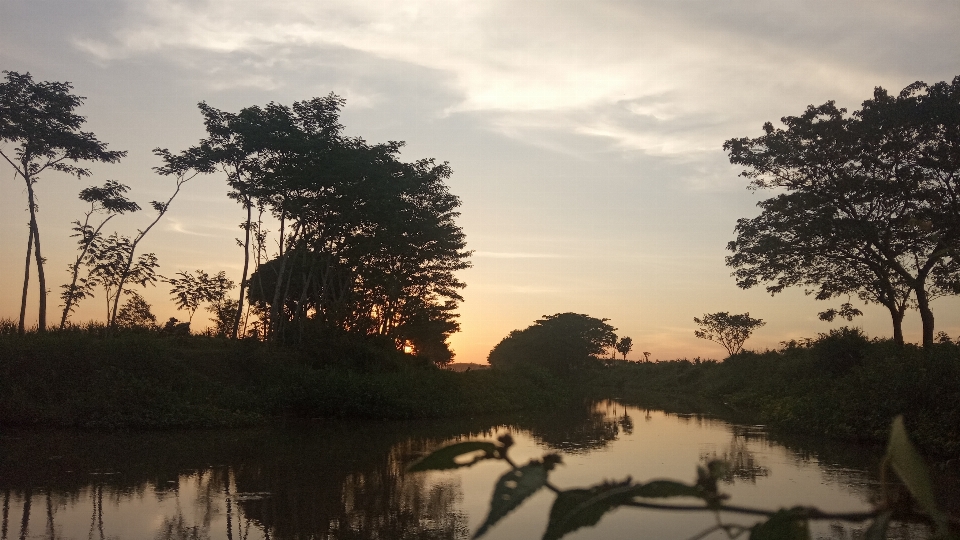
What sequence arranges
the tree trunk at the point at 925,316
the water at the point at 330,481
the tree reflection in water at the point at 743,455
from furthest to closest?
the tree trunk at the point at 925,316
the tree reflection in water at the point at 743,455
the water at the point at 330,481

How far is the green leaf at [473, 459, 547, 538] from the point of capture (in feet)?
1.91

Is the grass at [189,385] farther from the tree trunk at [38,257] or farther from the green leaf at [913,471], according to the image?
the green leaf at [913,471]

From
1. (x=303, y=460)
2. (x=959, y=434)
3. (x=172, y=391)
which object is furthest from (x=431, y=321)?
(x=959, y=434)

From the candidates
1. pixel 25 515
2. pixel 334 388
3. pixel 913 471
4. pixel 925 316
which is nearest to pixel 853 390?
pixel 925 316

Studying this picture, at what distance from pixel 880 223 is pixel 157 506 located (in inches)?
625

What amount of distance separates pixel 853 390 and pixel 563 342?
34441mm

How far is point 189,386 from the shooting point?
15891 millimetres

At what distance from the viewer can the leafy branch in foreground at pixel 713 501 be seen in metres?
0.58

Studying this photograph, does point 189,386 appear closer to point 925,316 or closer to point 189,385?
point 189,385

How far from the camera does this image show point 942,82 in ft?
53.8

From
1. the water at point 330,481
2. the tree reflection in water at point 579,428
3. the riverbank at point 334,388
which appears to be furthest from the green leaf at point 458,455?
the riverbank at point 334,388

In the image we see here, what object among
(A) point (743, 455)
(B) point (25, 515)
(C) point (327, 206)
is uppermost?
(C) point (327, 206)

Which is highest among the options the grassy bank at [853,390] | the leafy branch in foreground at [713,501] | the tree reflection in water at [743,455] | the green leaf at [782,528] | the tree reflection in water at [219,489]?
the leafy branch in foreground at [713,501]

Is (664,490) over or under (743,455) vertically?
over
